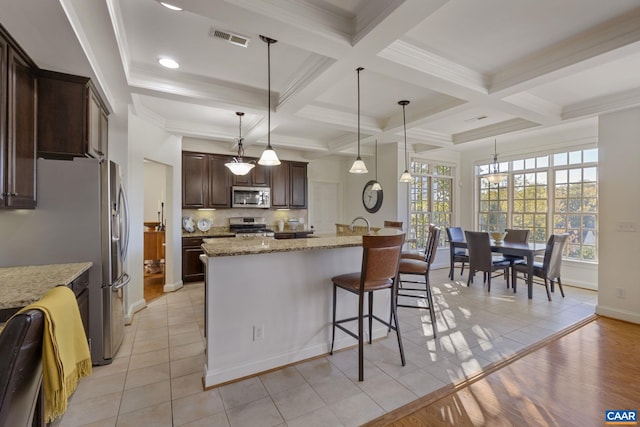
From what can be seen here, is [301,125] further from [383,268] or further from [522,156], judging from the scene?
[522,156]

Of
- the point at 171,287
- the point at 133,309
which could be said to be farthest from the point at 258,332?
the point at 171,287

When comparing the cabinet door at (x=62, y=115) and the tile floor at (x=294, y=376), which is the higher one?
the cabinet door at (x=62, y=115)

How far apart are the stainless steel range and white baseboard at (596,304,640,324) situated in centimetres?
504

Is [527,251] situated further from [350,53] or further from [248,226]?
[248,226]

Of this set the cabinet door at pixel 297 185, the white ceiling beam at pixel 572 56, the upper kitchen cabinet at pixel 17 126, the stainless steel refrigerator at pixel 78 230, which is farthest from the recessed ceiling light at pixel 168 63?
the cabinet door at pixel 297 185

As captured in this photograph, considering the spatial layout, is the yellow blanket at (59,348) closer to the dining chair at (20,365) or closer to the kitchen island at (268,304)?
the dining chair at (20,365)

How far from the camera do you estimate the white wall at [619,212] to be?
11.4 feet

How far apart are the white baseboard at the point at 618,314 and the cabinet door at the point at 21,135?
5.99m

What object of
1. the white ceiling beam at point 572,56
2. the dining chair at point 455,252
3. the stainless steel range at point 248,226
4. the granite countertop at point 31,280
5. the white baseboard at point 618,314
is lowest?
the white baseboard at point 618,314

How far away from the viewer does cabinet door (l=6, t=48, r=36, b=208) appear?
1.91 m

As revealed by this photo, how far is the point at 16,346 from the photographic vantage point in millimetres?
873

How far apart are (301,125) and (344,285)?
319 centimetres

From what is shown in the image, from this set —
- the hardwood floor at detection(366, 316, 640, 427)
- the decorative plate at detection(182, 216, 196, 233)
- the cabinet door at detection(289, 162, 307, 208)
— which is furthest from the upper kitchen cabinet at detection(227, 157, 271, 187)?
the hardwood floor at detection(366, 316, 640, 427)

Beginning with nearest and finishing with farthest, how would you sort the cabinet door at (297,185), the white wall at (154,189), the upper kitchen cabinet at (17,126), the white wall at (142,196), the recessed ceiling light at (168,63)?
the upper kitchen cabinet at (17,126), the recessed ceiling light at (168,63), the white wall at (142,196), the cabinet door at (297,185), the white wall at (154,189)
